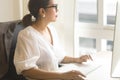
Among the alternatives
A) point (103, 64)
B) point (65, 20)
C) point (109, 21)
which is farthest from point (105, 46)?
point (103, 64)

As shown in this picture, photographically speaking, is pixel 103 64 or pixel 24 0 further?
pixel 24 0

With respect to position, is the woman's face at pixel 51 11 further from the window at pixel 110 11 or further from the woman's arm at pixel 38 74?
the window at pixel 110 11

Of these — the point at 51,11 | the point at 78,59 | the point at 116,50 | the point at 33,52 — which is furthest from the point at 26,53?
the point at 116,50

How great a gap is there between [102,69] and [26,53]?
0.59 meters

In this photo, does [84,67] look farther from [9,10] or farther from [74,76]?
[9,10]

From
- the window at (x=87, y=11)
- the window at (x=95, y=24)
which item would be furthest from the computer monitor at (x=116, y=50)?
the window at (x=87, y=11)

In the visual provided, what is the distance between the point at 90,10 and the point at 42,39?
4.04ft

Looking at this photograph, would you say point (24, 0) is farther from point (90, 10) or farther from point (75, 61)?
point (75, 61)

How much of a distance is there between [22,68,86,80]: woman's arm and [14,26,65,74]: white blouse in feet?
0.13

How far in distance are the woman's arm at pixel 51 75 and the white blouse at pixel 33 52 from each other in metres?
0.04

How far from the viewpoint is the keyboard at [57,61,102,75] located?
1.82m

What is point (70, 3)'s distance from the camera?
9.11ft

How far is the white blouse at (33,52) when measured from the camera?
1.68 m

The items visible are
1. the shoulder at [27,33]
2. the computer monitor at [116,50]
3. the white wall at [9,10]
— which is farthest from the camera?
the white wall at [9,10]
